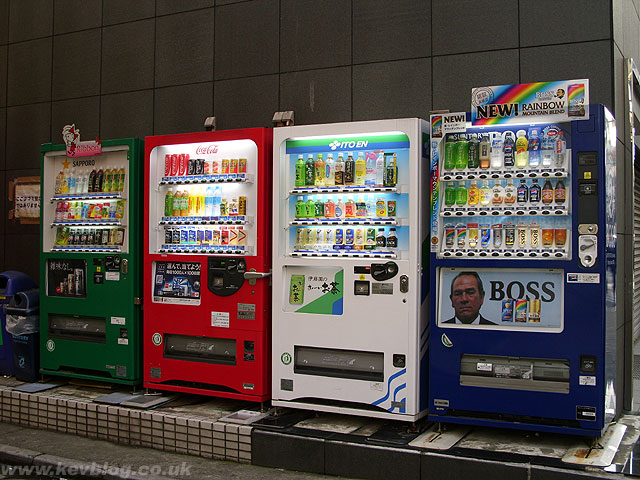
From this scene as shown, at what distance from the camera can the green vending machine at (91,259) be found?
269 inches

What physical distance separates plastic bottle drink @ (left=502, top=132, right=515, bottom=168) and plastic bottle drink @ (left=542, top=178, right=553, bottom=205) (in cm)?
31

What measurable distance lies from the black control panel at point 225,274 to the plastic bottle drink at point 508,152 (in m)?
2.48

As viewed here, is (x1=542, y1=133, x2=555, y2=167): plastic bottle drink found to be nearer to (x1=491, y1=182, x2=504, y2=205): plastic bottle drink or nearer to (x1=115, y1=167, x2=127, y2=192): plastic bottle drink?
(x1=491, y1=182, x2=504, y2=205): plastic bottle drink

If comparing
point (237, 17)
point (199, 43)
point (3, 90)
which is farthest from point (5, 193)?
point (237, 17)

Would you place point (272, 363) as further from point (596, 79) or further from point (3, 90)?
point (3, 90)

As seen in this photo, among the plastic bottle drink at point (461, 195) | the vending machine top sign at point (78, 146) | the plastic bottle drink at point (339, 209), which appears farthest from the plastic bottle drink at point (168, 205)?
the plastic bottle drink at point (461, 195)

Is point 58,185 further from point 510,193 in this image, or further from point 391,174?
point 510,193

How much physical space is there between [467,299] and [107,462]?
3.30 m

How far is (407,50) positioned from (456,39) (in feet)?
1.63

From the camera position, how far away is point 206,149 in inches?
258

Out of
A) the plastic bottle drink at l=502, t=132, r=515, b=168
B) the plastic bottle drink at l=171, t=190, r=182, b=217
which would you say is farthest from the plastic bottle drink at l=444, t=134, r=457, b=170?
the plastic bottle drink at l=171, t=190, r=182, b=217

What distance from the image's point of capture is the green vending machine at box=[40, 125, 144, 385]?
269 inches

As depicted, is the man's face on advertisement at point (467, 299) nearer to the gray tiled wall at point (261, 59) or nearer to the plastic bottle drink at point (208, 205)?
the gray tiled wall at point (261, 59)

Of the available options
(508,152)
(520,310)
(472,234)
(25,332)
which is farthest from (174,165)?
(520,310)
